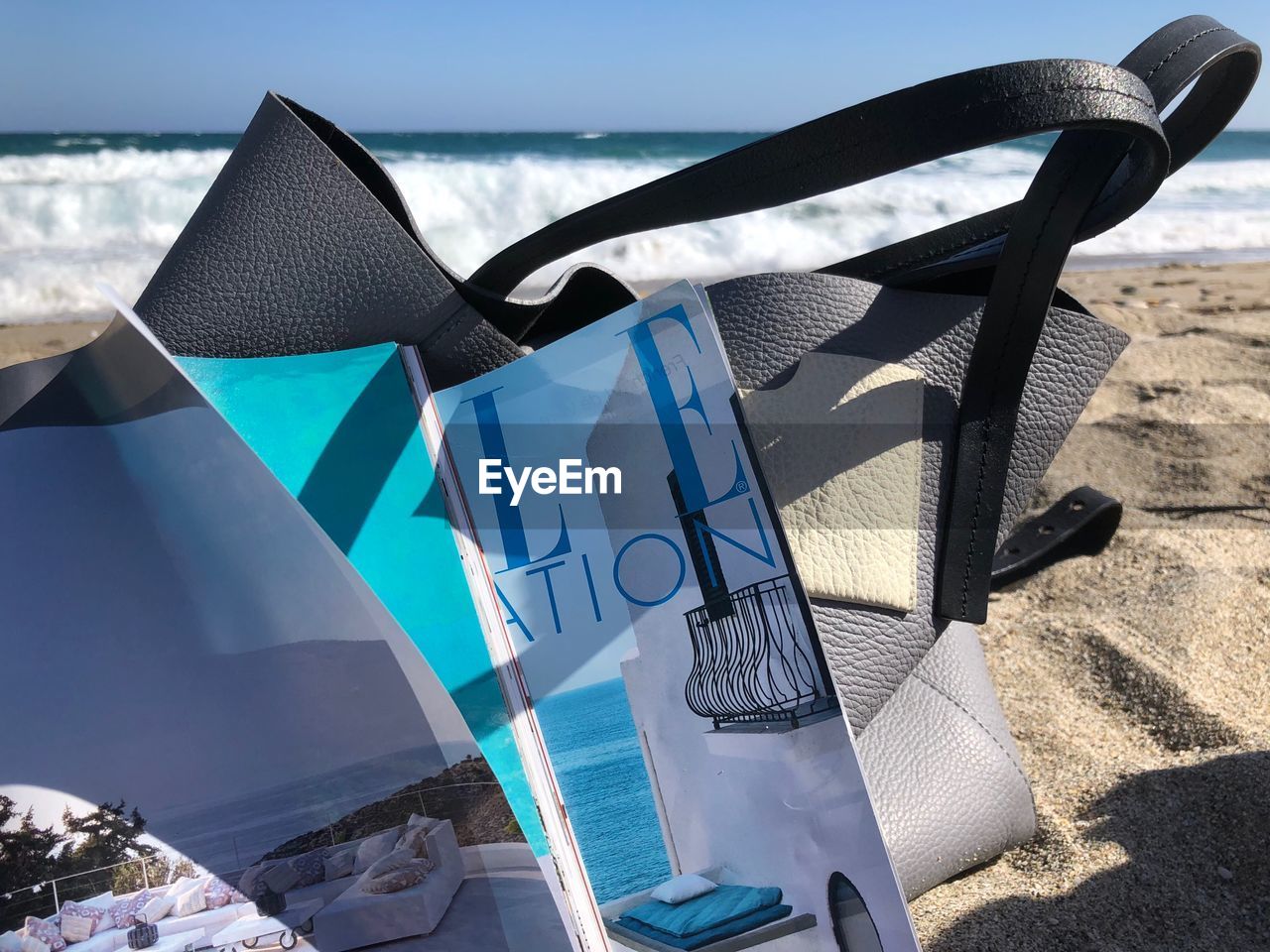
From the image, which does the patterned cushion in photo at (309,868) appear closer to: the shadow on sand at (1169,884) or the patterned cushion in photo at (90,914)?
the patterned cushion in photo at (90,914)

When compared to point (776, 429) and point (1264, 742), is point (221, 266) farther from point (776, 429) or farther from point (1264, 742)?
point (1264, 742)

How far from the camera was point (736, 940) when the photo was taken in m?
0.41

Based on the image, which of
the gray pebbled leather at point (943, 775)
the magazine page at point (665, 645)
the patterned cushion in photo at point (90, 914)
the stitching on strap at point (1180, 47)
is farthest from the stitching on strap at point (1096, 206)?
the patterned cushion in photo at point (90, 914)

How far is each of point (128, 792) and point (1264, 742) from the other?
766 millimetres

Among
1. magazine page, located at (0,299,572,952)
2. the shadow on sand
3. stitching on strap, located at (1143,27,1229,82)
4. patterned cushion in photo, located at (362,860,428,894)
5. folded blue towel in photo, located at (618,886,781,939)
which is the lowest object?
the shadow on sand

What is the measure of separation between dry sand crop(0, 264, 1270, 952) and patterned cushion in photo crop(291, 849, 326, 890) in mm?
406

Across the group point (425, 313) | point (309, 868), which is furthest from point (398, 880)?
point (425, 313)

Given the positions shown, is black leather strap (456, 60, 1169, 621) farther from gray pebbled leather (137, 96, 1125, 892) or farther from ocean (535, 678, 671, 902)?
ocean (535, 678, 671, 902)

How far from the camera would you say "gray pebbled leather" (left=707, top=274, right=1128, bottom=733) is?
1.71ft

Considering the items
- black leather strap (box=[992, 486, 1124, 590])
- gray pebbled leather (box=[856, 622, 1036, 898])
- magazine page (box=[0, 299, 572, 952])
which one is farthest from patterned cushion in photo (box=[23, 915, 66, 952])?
black leather strap (box=[992, 486, 1124, 590])

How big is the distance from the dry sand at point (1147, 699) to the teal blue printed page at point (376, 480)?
0.35 m

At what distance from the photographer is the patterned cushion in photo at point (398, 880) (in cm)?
33

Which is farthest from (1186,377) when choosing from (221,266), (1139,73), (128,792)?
(128,792)

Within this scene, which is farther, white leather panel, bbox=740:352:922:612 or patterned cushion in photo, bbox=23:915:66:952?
white leather panel, bbox=740:352:922:612
